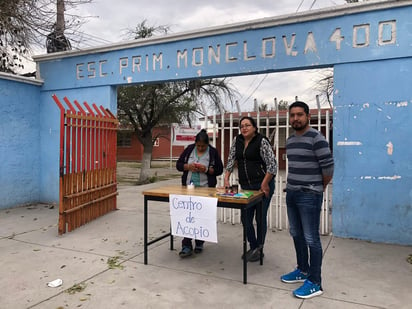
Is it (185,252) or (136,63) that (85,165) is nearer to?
(136,63)

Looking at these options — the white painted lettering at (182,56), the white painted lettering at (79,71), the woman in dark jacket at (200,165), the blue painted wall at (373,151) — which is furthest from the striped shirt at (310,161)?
the white painted lettering at (79,71)

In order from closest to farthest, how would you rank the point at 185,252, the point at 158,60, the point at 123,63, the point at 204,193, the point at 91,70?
the point at 204,193
the point at 185,252
the point at 158,60
the point at 123,63
the point at 91,70

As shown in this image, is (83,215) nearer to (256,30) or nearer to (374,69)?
(256,30)

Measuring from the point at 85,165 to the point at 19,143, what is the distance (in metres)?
2.49

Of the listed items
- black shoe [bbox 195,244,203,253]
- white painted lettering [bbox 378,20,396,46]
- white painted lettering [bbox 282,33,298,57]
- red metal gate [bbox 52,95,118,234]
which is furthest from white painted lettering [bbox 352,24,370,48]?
red metal gate [bbox 52,95,118,234]

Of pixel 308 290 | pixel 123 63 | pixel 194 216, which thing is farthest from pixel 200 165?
pixel 123 63

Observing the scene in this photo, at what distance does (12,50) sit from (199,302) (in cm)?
825

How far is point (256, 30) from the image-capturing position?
5695mm

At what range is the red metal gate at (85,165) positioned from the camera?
5.37 meters

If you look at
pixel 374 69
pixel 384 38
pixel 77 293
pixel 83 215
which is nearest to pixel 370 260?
pixel 374 69

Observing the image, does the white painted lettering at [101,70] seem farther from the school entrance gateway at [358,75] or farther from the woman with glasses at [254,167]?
the woman with glasses at [254,167]

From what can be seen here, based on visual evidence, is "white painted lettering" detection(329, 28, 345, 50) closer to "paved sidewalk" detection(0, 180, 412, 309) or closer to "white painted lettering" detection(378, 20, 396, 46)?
"white painted lettering" detection(378, 20, 396, 46)

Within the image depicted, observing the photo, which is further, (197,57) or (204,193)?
(197,57)

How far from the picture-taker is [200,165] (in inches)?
173
